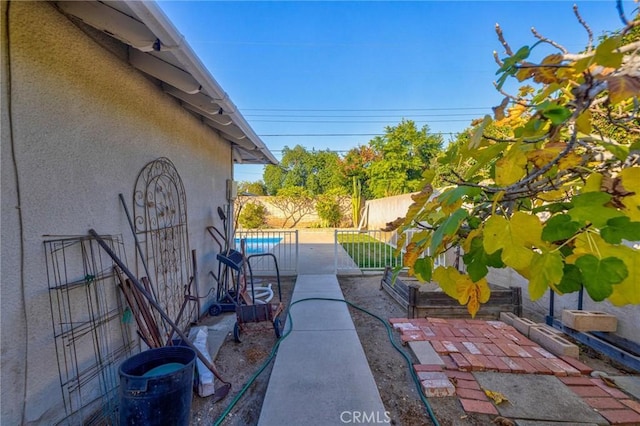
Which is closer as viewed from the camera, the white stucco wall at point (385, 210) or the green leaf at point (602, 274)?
the green leaf at point (602, 274)

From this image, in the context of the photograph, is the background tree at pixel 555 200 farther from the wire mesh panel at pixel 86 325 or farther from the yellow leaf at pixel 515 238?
the wire mesh panel at pixel 86 325

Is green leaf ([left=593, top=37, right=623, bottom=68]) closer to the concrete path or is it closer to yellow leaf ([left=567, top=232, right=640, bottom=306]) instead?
yellow leaf ([left=567, top=232, right=640, bottom=306])

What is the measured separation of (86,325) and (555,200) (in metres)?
2.81

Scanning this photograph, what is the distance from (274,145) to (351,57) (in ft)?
38.6

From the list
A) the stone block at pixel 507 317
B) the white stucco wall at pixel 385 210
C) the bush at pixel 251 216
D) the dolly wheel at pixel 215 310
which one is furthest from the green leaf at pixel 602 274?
the bush at pixel 251 216

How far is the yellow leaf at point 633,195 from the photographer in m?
0.57

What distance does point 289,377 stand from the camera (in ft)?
8.75

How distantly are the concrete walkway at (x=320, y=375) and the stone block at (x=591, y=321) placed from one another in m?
2.67

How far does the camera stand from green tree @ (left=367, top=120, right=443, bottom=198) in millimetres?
16281

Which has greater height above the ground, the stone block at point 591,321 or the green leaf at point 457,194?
the green leaf at point 457,194

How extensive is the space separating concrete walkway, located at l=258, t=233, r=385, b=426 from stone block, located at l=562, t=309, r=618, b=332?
267 centimetres

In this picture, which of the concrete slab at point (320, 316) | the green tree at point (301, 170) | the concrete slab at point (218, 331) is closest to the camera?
the concrete slab at point (218, 331)
